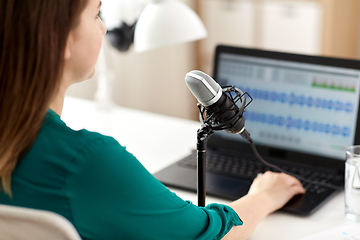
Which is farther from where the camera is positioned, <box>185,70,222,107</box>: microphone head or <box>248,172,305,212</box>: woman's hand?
<box>248,172,305,212</box>: woman's hand

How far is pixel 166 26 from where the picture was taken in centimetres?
141

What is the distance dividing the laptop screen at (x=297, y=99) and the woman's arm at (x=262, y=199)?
0.18 m

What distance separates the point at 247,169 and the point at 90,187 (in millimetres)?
646

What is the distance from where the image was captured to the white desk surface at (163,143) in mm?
957

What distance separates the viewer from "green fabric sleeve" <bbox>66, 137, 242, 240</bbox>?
2.15 feet

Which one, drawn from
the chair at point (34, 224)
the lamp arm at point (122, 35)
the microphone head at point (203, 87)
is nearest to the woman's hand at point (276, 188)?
the microphone head at point (203, 87)

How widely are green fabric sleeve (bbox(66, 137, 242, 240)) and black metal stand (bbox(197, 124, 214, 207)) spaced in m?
0.14

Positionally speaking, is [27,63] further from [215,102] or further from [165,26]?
[165,26]

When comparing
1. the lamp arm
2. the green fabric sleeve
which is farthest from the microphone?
the lamp arm

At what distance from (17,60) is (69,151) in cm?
15

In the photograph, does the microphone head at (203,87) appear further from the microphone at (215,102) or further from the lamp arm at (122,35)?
the lamp arm at (122,35)

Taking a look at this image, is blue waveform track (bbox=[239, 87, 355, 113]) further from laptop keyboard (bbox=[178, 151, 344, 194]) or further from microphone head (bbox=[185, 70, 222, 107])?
microphone head (bbox=[185, 70, 222, 107])

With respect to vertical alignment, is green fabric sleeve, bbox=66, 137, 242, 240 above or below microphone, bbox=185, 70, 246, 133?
below

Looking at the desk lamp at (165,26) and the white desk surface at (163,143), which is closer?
the white desk surface at (163,143)
